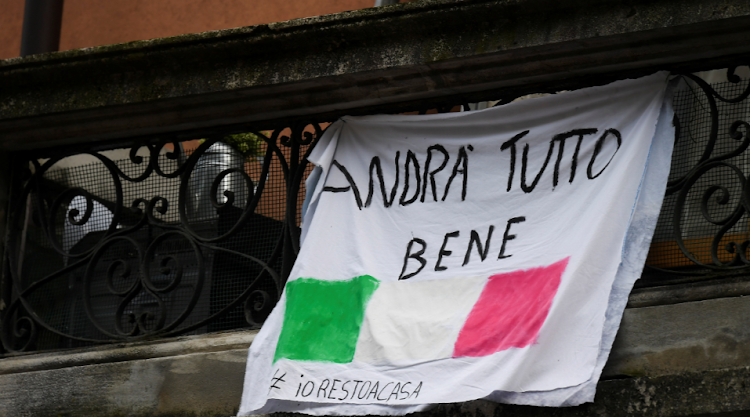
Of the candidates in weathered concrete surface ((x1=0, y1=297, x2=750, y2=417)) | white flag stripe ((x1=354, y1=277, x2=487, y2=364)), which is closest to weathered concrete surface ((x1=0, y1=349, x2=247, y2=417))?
weathered concrete surface ((x1=0, y1=297, x2=750, y2=417))

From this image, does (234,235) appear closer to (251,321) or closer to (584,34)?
(251,321)

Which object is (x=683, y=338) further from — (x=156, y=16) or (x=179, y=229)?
(x=156, y=16)

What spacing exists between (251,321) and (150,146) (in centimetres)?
106

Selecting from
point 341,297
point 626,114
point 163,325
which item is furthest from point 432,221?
point 163,325

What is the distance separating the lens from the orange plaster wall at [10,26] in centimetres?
780

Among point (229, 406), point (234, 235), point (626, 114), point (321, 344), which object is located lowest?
point (229, 406)

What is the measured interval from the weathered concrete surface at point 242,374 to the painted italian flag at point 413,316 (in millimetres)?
246

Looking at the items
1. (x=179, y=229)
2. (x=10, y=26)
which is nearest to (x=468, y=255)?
(x=179, y=229)

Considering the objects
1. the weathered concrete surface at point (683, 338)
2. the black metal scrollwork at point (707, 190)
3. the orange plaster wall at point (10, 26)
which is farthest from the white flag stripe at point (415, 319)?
the orange plaster wall at point (10, 26)

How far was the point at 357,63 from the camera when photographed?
4227mm

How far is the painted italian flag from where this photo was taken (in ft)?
12.3

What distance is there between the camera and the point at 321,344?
403 centimetres

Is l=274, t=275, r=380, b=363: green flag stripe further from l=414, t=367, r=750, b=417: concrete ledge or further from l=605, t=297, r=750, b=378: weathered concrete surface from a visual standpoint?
l=605, t=297, r=750, b=378: weathered concrete surface

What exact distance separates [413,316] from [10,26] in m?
5.26
